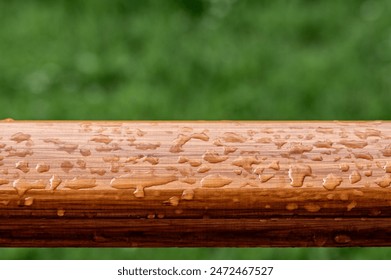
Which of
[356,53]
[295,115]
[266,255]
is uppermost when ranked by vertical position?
[356,53]

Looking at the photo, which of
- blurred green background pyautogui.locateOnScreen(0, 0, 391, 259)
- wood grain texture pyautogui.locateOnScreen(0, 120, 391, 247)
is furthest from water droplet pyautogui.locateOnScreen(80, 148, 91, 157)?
blurred green background pyautogui.locateOnScreen(0, 0, 391, 259)

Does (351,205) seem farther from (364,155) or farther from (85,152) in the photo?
(85,152)

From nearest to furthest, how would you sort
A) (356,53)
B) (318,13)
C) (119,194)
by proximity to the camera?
1. (119,194)
2. (356,53)
3. (318,13)

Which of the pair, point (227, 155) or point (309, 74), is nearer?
point (227, 155)

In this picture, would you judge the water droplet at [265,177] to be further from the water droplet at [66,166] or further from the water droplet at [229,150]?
the water droplet at [66,166]

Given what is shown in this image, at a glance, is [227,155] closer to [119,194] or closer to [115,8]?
[119,194]

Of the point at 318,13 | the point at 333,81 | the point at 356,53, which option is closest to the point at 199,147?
the point at 333,81

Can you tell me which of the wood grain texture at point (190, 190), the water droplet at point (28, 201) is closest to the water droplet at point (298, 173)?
the wood grain texture at point (190, 190)
